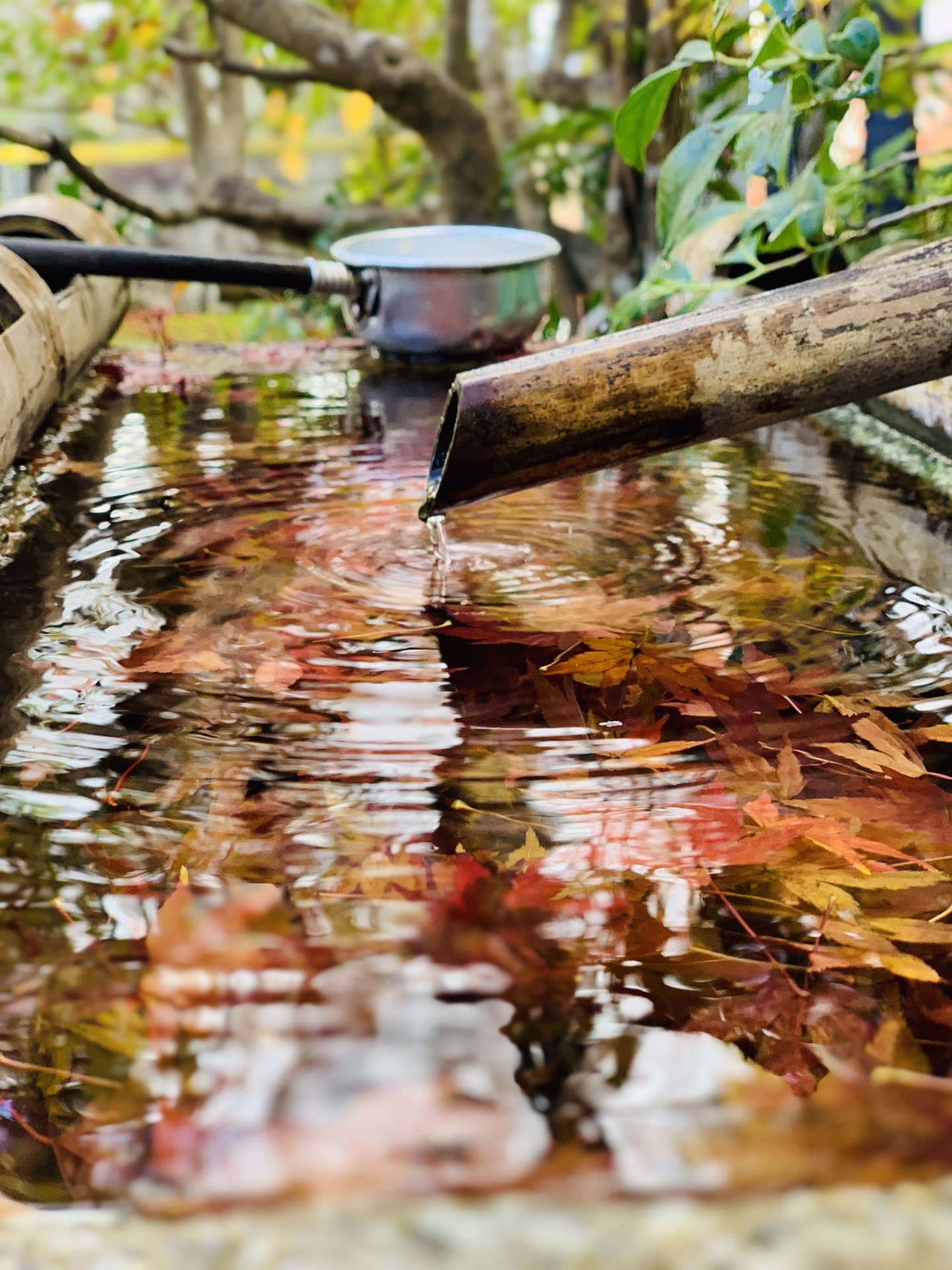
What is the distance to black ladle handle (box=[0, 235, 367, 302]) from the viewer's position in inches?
117

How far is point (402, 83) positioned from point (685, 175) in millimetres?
4196

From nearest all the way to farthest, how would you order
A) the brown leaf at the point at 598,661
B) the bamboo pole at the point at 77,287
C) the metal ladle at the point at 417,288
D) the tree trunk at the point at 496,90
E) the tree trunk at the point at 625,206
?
the brown leaf at the point at 598,661, the bamboo pole at the point at 77,287, the metal ladle at the point at 417,288, the tree trunk at the point at 625,206, the tree trunk at the point at 496,90

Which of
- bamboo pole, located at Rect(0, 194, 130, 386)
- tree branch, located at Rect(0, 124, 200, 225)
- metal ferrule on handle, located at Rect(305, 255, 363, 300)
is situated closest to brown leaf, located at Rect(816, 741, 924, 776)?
bamboo pole, located at Rect(0, 194, 130, 386)

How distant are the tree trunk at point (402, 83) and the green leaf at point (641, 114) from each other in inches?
162

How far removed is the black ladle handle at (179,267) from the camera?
2965 millimetres

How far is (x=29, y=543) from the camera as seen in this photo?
78.8 inches

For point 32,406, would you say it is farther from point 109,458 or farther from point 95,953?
point 95,953

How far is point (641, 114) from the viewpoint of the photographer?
8.04 feet

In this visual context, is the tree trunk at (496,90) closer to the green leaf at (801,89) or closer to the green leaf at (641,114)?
the green leaf at (801,89)

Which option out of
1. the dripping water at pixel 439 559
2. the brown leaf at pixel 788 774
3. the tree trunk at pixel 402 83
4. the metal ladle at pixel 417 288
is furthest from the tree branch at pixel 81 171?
the brown leaf at pixel 788 774

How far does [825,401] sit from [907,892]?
870 millimetres

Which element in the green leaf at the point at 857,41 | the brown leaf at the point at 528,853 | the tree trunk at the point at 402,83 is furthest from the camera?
the tree trunk at the point at 402,83

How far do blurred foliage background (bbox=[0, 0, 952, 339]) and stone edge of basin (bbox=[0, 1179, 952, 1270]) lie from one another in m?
2.25

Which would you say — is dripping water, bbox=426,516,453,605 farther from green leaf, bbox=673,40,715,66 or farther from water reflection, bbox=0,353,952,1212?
green leaf, bbox=673,40,715,66
